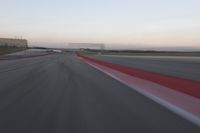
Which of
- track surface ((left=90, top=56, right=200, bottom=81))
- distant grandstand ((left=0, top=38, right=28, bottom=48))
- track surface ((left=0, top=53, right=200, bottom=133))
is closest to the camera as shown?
track surface ((left=0, top=53, right=200, bottom=133))

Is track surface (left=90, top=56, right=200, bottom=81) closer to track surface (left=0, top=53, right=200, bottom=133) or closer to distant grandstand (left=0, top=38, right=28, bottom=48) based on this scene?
track surface (left=0, top=53, right=200, bottom=133)

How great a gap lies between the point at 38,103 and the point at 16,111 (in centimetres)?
156

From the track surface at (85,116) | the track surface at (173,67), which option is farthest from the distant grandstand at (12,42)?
the track surface at (85,116)

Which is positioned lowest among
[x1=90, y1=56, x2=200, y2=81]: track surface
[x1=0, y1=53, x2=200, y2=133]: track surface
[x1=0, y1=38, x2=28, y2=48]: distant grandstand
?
[x1=0, y1=38, x2=28, y2=48]: distant grandstand

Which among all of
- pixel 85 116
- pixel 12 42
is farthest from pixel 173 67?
pixel 12 42

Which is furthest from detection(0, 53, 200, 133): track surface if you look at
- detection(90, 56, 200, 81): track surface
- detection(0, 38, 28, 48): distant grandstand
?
detection(0, 38, 28, 48): distant grandstand

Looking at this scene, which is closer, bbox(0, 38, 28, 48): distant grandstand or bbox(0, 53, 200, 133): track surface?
bbox(0, 53, 200, 133): track surface

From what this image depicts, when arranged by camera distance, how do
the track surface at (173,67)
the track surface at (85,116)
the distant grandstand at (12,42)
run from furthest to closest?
the distant grandstand at (12,42) < the track surface at (173,67) < the track surface at (85,116)

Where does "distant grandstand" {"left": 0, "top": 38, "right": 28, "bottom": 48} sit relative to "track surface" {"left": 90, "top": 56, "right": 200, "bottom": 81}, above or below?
below

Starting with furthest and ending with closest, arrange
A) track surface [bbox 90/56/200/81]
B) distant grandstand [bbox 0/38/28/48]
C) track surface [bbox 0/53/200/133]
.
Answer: distant grandstand [bbox 0/38/28/48]
track surface [bbox 90/56/200/81]
track surface [bbox 0/53/200/133]

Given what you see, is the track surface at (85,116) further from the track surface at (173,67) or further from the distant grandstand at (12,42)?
the distant grandstand at (12,42)

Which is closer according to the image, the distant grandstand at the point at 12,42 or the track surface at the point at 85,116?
the track surface at the point at 85,116

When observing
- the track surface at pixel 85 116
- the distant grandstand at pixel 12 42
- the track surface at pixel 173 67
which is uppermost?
the track surface at pixel 85 116

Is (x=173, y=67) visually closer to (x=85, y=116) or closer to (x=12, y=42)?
(x=85, y=116)
